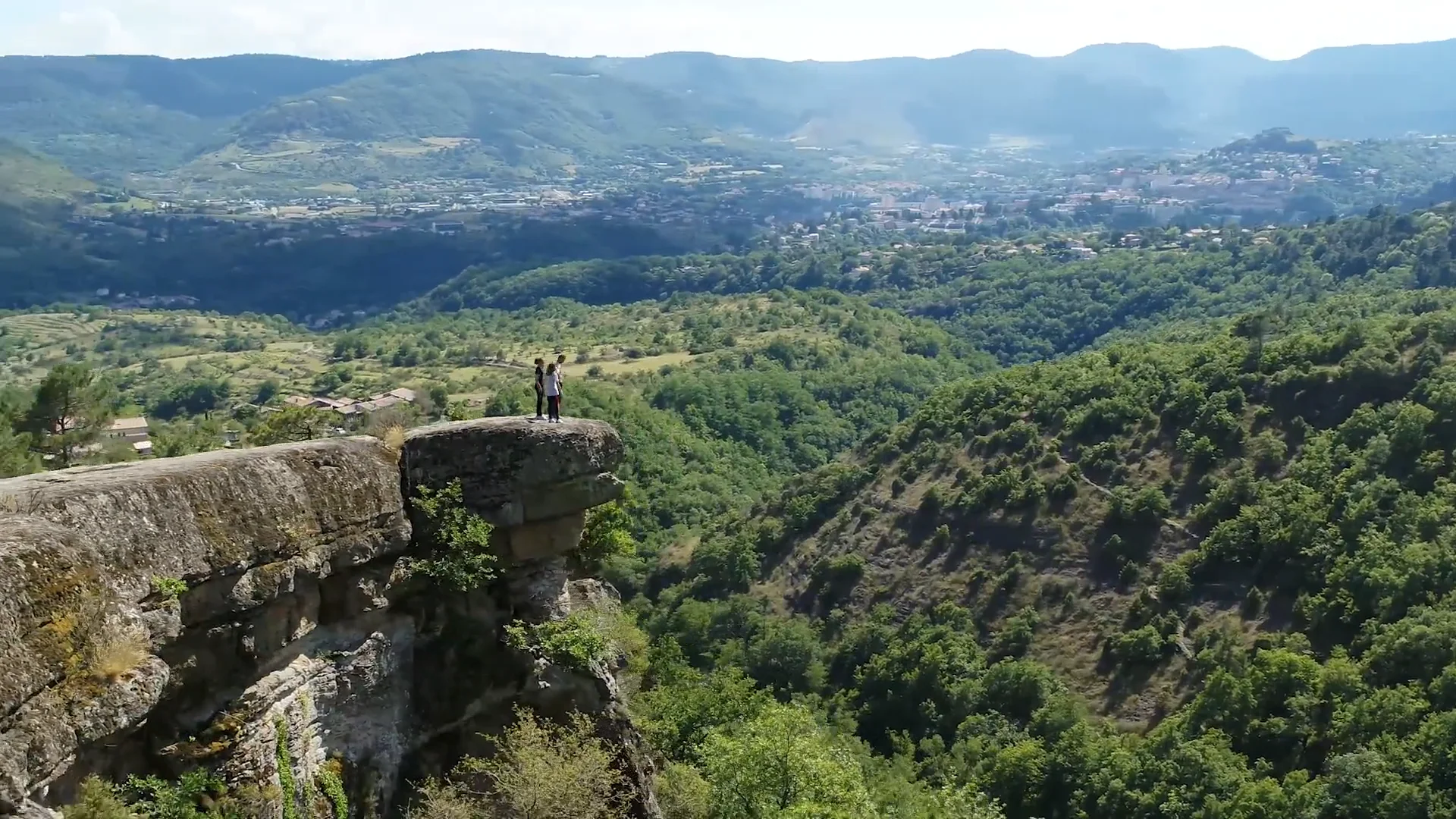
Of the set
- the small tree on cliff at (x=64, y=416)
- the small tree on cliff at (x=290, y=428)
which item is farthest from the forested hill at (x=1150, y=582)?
the small tree on cliff at (x=64, y=416)

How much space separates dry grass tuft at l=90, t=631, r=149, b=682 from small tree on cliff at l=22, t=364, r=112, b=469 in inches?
1261

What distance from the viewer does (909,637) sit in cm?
6181

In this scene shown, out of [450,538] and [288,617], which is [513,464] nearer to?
[450,538]

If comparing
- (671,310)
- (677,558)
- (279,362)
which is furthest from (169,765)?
(671,310)

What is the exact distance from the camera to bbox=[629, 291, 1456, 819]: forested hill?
1813 inches

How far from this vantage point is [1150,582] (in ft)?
196

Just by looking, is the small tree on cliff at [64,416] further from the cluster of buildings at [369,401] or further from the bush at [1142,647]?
the bush at [1142,647]

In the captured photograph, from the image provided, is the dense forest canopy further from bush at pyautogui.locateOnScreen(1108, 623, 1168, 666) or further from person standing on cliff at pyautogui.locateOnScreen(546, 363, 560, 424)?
person standing on cliff at pyautogui.locateOnScreen(546, 363, 560, 424)

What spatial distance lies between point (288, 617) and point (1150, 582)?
51183mm

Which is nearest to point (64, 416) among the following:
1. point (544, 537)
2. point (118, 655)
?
point (544, 537)

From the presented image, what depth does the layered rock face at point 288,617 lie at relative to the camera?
13.1m

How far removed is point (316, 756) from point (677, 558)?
62645 mm

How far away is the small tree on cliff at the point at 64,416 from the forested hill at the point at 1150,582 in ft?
108

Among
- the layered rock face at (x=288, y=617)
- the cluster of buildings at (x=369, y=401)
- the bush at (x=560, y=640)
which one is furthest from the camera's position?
the cluster of buildings at (x=369, y=401)
